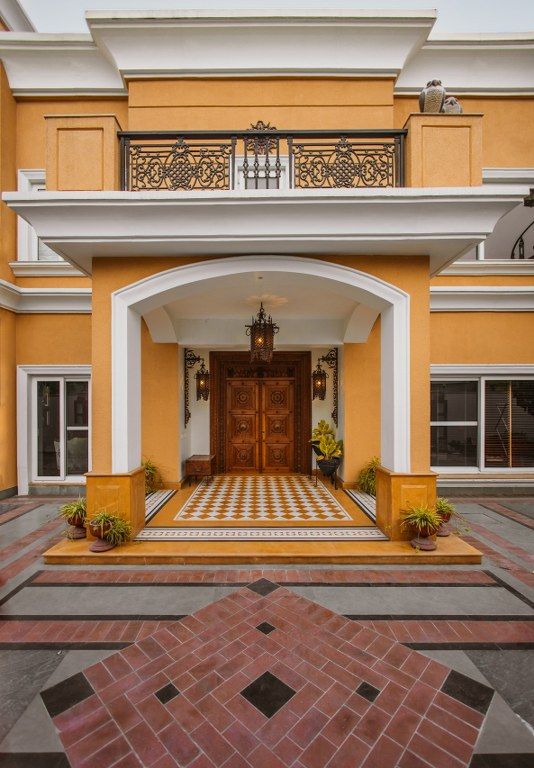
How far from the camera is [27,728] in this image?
2193mm

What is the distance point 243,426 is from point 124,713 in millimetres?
6786

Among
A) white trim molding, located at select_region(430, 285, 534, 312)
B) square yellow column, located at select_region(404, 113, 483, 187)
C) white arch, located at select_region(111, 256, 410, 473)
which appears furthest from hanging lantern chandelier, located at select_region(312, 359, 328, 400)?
square yellow column, located at select_region(404, 113, 483, 187)

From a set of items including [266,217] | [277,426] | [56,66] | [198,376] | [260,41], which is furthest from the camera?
[277,426]

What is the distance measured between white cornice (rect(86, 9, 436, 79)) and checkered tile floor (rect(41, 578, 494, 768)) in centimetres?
884

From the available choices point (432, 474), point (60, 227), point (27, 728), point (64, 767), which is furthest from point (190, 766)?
point (60, 227)

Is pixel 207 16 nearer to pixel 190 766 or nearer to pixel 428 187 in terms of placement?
pixel 428 187

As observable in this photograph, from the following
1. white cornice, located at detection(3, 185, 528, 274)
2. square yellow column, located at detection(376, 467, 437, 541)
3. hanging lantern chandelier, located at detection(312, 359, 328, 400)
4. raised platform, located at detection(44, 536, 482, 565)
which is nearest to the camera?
white cornice, located at detection(3, 185, 528, 274)

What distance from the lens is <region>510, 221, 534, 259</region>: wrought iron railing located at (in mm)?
7359

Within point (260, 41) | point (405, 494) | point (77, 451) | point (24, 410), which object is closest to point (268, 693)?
point (405, 494)

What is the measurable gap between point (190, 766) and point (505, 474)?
7.63 meters

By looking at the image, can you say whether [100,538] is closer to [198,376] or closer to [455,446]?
[198,376]

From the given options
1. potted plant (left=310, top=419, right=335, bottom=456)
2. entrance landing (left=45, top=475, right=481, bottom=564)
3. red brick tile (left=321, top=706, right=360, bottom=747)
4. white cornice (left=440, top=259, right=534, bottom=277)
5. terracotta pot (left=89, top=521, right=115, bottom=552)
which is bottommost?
red brick tile (left=321, top=706, right=360, bottom=747)

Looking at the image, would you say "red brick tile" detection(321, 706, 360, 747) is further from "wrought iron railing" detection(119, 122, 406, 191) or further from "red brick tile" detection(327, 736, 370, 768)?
"wrought iron railing" detection(119, 122, 406, 191)

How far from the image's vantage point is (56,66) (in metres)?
6.87
